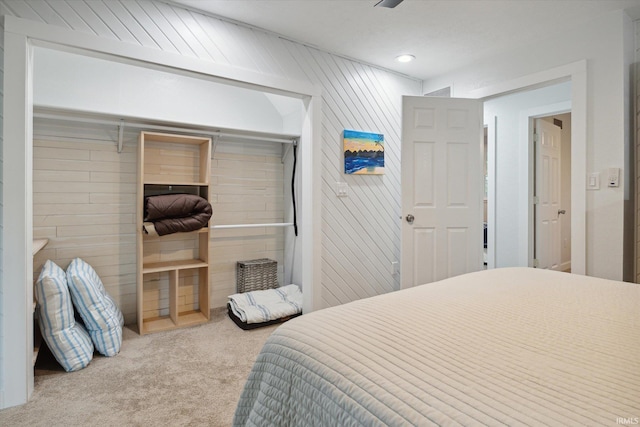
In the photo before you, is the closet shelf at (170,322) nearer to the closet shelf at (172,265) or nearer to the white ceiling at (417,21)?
the closet shelf at (172,265)

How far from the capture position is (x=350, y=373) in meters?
0.78

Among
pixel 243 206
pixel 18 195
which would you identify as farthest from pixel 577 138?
pixel 18 195

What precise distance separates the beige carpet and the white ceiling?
238 centimetres

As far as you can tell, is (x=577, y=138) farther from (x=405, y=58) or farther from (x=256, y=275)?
(x=256, y=275)

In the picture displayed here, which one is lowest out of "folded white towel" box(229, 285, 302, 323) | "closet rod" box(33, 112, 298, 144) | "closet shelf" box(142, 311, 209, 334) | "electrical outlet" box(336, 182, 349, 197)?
"closet shelf" box(142, 311, 209, 334)

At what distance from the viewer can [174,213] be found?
2.98 m

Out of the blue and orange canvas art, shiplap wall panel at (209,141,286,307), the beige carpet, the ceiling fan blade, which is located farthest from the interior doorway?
the beige carpet

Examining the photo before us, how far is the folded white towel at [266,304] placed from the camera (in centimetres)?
309

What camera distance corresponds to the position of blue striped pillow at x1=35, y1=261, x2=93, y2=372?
7.34 ft

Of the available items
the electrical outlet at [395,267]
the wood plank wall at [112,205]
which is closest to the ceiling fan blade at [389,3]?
the wood plank wall at [112,205]

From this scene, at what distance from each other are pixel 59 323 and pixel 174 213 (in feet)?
3.60

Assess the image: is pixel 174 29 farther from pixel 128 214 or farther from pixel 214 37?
pixel 128 214

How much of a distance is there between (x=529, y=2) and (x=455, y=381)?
2617mm

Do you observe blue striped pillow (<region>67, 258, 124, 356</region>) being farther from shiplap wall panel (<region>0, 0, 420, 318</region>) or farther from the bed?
the bed
